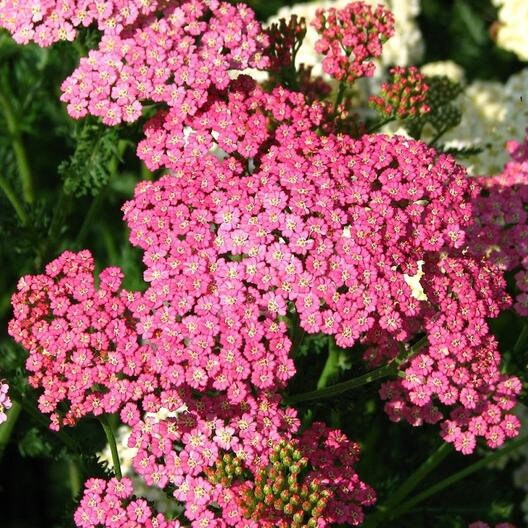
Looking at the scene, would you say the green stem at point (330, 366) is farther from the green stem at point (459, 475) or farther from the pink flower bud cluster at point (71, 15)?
the pink flower bud cluster at point (71, 15)

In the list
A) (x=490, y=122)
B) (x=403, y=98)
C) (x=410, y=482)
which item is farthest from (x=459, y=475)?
Result: (x=490, y=122)

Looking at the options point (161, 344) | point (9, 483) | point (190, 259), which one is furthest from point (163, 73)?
point (9, 483)

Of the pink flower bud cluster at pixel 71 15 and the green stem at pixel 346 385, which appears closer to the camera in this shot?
the green stem at pixel 346 385

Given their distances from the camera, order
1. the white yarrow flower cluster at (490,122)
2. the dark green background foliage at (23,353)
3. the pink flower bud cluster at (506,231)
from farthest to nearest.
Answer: the white yarrow flower cluster at (490,122), the dark green background foliage at (23,353), the pink flower bud cluster at (506,231)

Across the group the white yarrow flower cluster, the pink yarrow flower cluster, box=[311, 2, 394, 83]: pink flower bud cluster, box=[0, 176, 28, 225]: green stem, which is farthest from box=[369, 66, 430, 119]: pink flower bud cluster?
box=[0, 176, 28, 225]: green stem

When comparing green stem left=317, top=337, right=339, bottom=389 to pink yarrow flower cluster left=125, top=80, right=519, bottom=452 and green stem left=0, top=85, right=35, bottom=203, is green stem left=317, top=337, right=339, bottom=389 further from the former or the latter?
green stem left=0, top=85, right=35, bottom=203

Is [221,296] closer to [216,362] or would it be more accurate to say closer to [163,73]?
[216,362]

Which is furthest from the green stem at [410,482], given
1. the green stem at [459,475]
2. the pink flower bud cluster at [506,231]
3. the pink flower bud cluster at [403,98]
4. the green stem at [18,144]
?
the green stem at [18,144]
